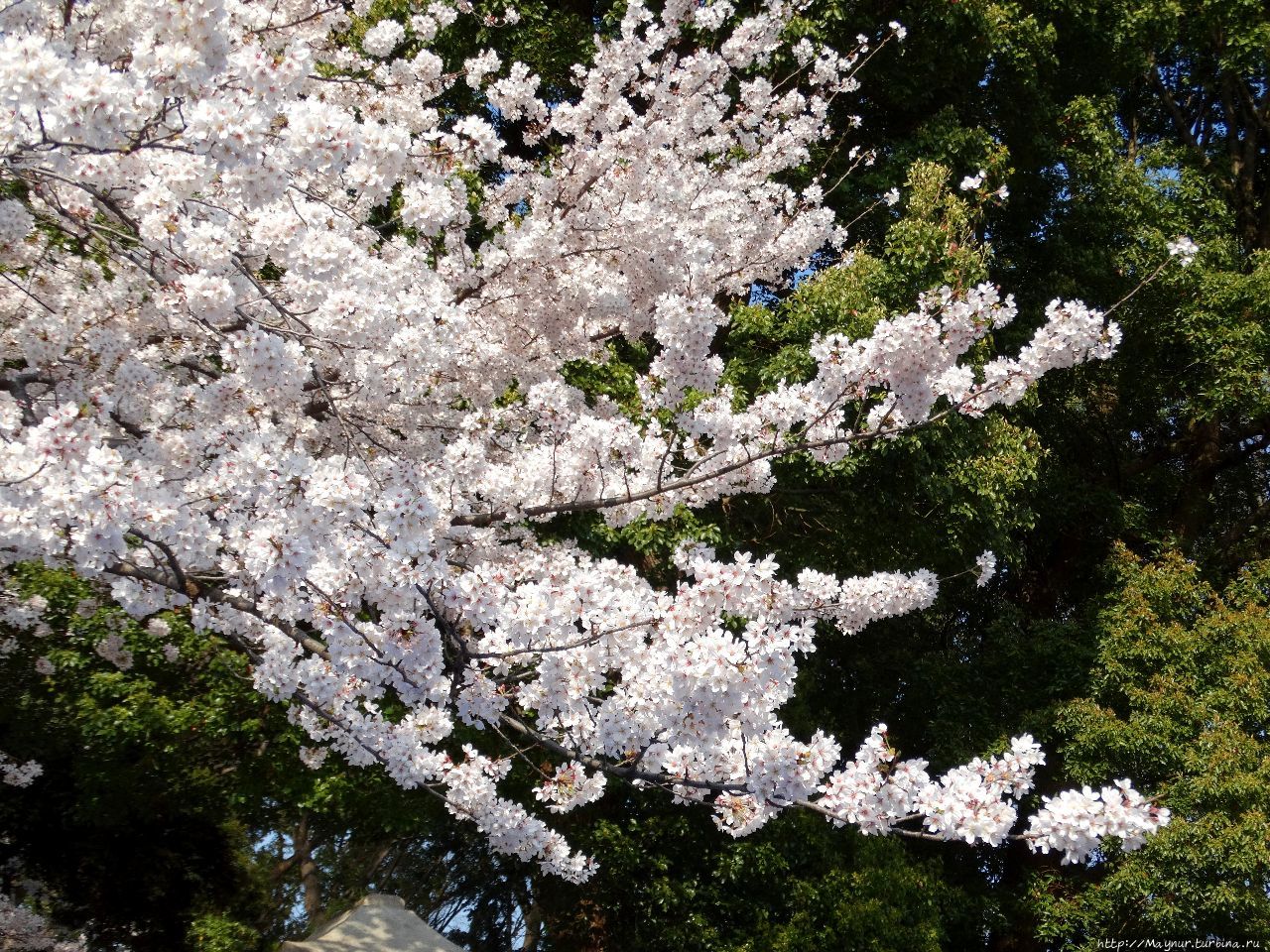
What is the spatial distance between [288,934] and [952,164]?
44.0ft

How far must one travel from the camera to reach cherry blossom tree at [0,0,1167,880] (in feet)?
10.7

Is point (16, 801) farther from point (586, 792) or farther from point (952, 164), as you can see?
point (952, 164)

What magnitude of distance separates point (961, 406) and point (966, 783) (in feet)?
4.96

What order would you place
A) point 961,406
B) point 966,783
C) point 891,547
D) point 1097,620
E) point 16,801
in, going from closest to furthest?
point 966,783, point 961,406, point 16,801, point 891,547, point 1097,620

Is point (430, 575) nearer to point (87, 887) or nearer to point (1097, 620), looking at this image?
point (87, 887)

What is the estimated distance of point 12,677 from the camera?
7.20 m

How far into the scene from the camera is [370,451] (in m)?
4.85

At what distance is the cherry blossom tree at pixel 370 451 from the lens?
3.25 metres

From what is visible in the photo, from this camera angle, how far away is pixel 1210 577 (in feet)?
40.3

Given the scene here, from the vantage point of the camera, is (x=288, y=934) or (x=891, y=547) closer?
(x=891, y=547)

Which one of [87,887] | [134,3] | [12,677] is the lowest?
[87,887]

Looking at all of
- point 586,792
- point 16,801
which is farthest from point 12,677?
point 586,792

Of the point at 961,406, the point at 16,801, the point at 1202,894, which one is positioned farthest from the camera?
the point at 1202,894

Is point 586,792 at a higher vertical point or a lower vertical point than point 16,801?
lower
